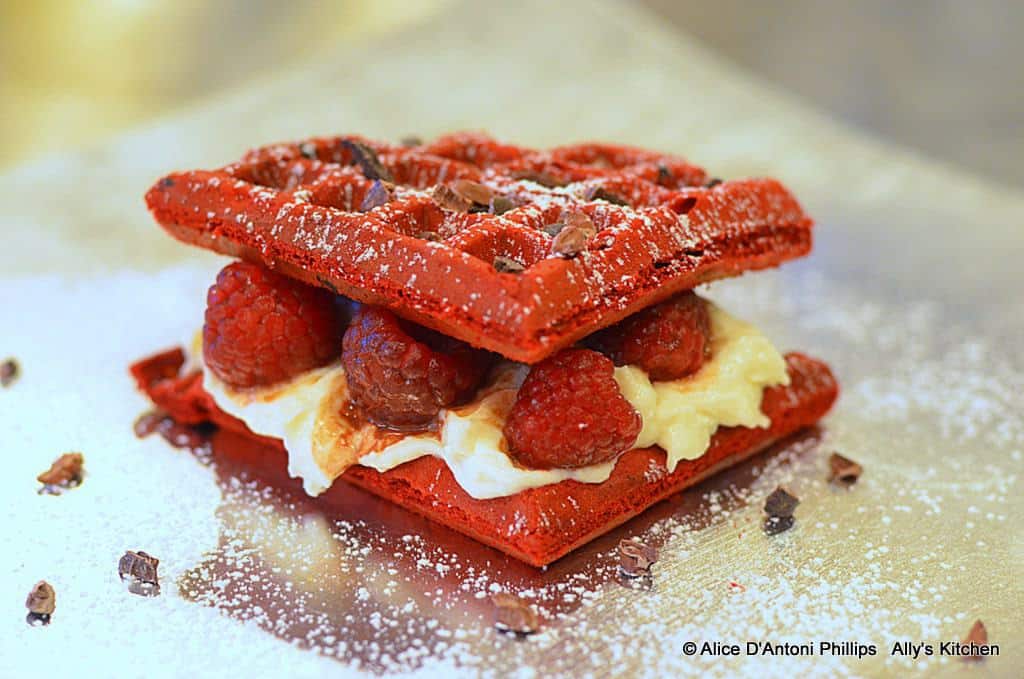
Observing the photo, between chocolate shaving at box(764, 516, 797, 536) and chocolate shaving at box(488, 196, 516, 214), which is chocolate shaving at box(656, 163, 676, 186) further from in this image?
chocolate shaving at box(764, 516, 797, 536)

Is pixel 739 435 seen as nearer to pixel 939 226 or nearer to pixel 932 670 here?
pixel 932 670

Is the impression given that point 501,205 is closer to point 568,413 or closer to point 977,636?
point 568,413

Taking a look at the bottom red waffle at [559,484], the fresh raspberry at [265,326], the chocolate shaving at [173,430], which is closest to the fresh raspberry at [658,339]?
the bottom red waffle at [559,484]

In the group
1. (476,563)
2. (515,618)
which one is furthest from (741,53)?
(515,618)

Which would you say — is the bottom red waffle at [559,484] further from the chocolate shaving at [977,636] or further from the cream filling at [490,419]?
the chocolate shaving at [977,636]

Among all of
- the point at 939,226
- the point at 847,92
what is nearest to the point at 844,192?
the point at 939,226
